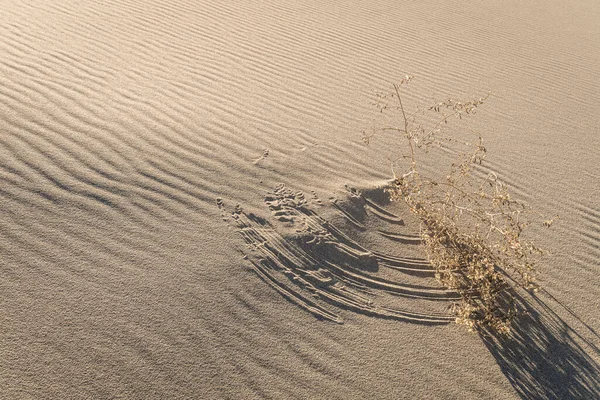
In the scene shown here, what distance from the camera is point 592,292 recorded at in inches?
141

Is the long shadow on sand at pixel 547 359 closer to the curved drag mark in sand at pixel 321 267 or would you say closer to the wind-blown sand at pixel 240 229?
the wind-blown sand at pixel 240 229

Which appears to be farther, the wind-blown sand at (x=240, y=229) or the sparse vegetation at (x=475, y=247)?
the sparse vegetation at (x=475, y=247)

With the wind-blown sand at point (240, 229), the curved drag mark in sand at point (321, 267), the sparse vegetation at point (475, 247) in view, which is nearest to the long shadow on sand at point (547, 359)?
the wind-blown sand at point (240, 229)

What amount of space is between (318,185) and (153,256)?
1.45 m

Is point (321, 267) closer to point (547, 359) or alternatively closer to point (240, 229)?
point (240, 229)

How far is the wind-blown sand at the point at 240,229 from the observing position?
272 centimetres

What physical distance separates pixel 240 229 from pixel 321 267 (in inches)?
22.7

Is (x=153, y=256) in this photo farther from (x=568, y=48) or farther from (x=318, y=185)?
(x=568, y=48)

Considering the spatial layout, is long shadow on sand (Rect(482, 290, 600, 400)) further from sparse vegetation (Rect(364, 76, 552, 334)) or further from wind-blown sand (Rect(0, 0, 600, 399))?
sparse vegetation (Rect(364, 76, 552, 334))

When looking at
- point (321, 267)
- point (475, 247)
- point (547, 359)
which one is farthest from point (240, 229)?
point (547, 359)

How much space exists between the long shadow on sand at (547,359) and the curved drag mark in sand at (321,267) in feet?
1.25

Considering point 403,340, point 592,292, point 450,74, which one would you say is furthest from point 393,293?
point 450,74

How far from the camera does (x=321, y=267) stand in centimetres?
A: 340

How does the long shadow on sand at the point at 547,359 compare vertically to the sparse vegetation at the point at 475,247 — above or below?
below
